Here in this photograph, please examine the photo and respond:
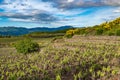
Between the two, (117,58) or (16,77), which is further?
(117,58)

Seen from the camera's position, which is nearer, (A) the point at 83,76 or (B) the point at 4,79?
(B) the point at 4,79

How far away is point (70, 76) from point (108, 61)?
5.72 m

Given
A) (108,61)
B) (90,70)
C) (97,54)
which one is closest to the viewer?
(90,70)

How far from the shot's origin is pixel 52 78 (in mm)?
16062

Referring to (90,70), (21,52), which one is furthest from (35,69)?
(21,52)

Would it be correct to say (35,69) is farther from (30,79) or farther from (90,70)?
(90,70)

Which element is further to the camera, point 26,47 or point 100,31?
point 100,31

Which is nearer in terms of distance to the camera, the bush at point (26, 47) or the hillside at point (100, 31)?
the bush at point (26, 47)

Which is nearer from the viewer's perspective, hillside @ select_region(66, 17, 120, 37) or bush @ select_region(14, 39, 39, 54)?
bush @ select_region(14, 39, 39, 54)

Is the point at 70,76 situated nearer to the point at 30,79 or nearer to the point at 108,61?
the point at 30,79

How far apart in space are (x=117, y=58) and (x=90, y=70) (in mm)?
5446

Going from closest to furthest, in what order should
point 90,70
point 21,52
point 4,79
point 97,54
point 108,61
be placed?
point 4,79 < point 90,70 < point 108,61 < point 97,54 < point 21,52

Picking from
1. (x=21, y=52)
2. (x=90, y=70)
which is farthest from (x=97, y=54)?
(x=21, y=52)

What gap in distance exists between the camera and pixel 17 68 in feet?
61.7
